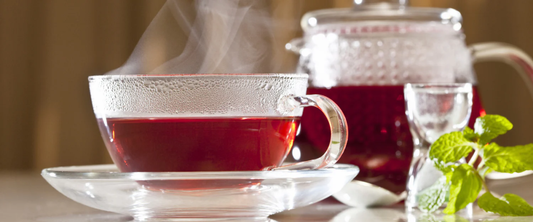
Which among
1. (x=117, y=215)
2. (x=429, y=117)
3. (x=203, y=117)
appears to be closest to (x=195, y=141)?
(x=203, y=117)

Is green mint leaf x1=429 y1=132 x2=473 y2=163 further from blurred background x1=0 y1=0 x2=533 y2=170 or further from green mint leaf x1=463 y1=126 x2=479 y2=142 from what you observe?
blurred background x1=0 y1=0 x2=533 y2=170

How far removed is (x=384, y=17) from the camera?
86 cm

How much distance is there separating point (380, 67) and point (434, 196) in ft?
0.73

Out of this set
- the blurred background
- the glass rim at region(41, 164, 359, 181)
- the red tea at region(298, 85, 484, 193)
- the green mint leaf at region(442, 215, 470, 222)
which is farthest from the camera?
the blurred background

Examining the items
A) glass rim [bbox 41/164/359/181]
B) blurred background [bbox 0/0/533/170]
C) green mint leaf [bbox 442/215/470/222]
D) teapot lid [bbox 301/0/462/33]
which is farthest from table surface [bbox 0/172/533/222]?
blurred background [bbox 0/0/533/170]

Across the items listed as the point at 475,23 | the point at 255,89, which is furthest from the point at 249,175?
the point at 475,23

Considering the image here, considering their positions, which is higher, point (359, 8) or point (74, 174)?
point (359, 8)

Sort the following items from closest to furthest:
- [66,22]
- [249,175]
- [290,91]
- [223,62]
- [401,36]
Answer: [249,175], [290,91], [223,62], [401,36], [66,22]

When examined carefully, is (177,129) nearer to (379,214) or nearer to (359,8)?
(379,214)

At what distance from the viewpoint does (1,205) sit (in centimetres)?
80

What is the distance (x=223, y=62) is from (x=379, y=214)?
23 cm

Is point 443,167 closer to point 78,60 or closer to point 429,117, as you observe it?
point 429,117

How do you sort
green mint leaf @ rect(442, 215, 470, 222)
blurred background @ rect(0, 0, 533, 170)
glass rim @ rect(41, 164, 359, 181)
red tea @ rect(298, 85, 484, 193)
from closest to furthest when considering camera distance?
glass rim @ rect(41, 164, 359, 181) → green mint leaf @ rect(442, 215, 470, 222) → red tea @ rect(298, 85, 484, 193) → blurred background @ rect(0, 0, 533, 170)

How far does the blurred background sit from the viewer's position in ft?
6.21
